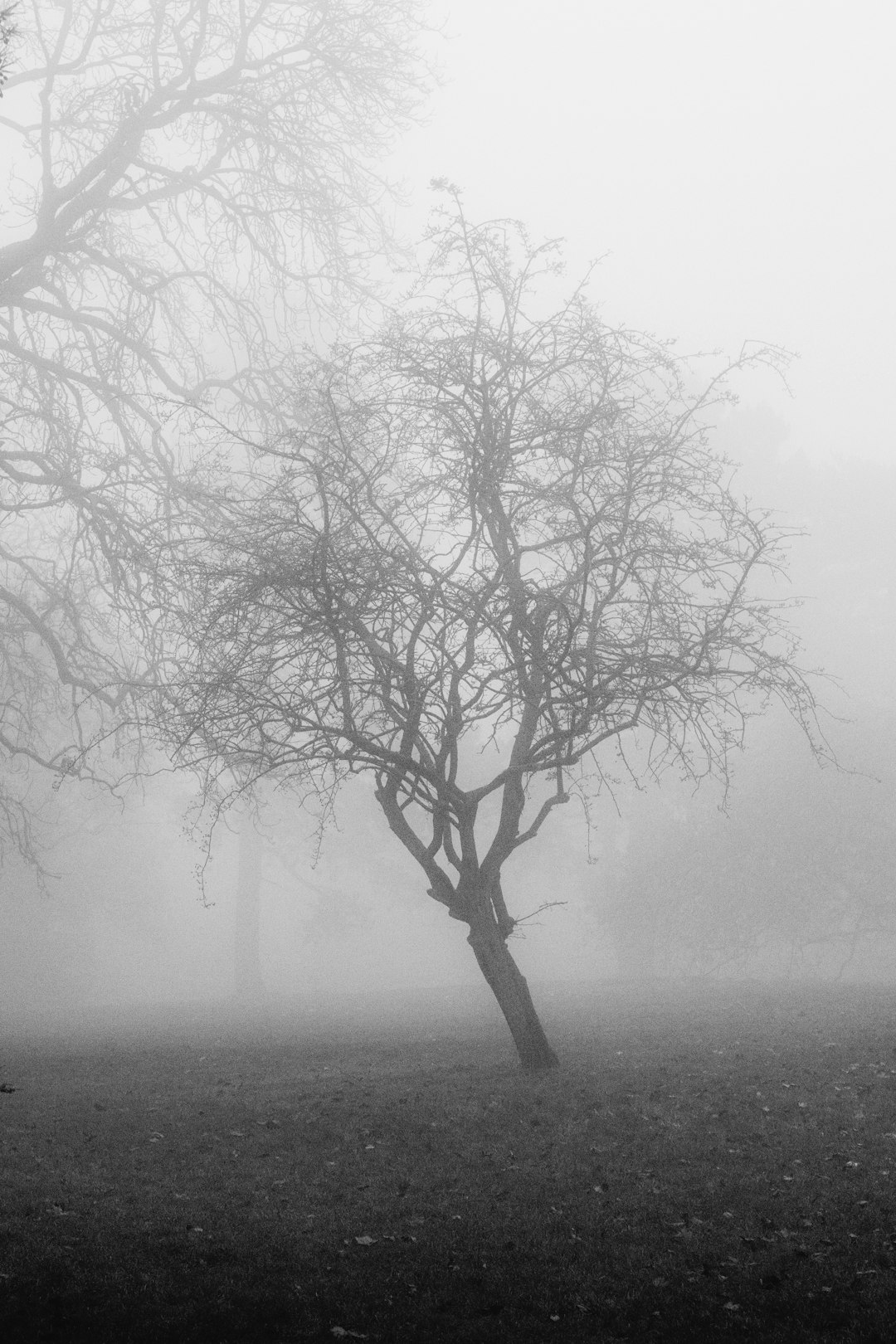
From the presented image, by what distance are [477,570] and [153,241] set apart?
1097 cm

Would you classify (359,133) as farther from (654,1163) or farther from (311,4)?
(654,1163)

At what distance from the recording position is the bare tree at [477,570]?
32.1ft

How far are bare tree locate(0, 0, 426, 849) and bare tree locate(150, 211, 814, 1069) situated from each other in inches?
158

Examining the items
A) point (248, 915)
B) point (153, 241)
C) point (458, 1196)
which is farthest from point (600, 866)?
point (458, 1196)

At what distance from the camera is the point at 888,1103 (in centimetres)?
908

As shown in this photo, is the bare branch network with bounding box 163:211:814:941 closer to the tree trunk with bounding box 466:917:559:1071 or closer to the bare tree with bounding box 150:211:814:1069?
the bare tree with bounding box 150:211:814:1069

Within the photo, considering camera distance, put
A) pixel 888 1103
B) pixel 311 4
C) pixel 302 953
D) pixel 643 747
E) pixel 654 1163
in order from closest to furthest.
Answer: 1. pixel 654 1163
2. pixel 888 1103
3. pixel 311 4
4. pixel 643 747
5. pixel 302 953

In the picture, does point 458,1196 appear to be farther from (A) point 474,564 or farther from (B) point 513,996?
(A) point 474,564

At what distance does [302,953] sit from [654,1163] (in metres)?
45.3

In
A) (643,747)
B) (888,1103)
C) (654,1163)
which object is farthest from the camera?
(643,747)

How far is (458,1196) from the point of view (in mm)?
7496

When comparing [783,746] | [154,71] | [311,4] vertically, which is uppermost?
[311,4]

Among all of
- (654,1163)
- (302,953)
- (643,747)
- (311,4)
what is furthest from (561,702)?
(302,953)

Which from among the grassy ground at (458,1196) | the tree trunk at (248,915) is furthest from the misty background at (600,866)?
the grassy ground at (458,1196)
